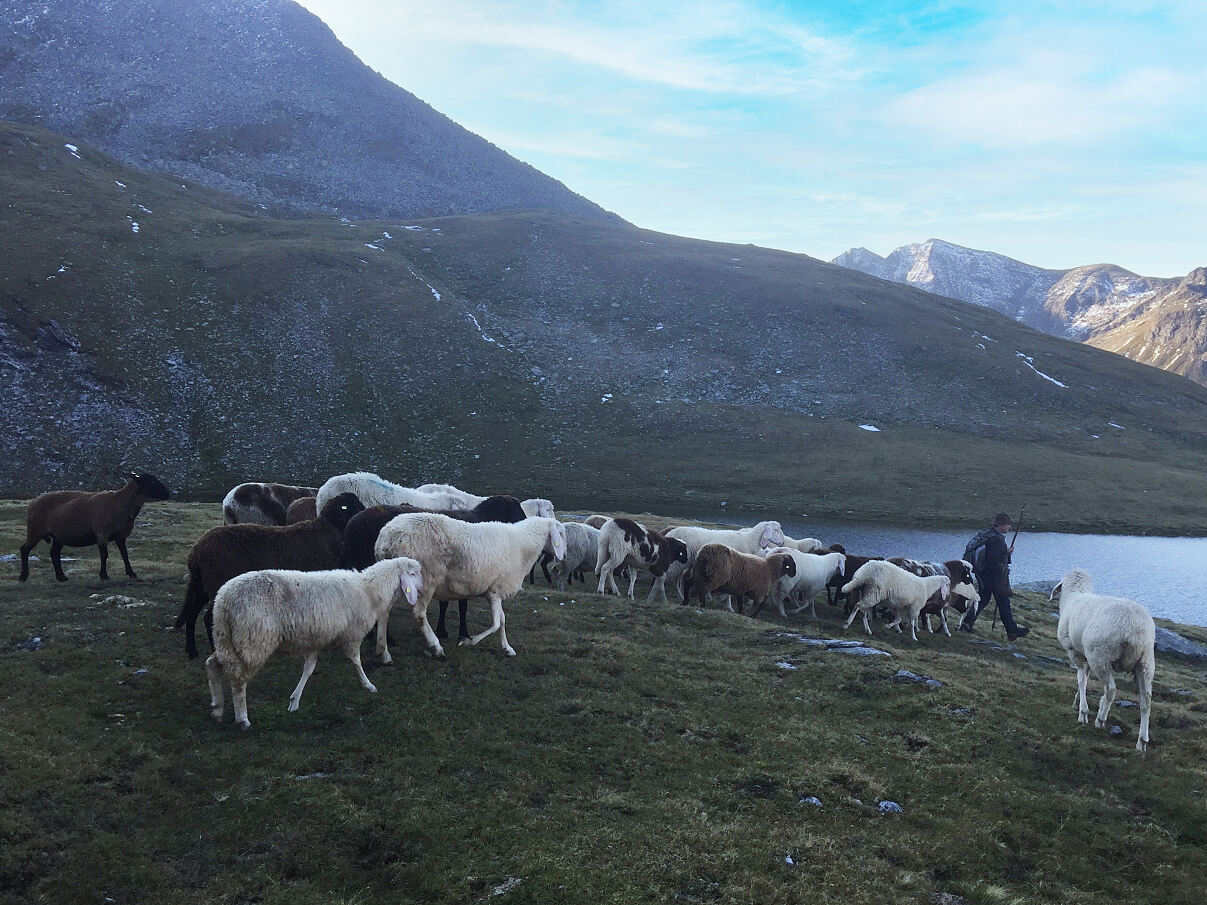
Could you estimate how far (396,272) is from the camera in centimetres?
8912

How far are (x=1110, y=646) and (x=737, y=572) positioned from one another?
30.8ft

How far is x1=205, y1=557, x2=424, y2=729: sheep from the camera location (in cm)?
958

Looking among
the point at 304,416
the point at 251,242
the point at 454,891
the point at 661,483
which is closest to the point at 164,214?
the point at 251,242

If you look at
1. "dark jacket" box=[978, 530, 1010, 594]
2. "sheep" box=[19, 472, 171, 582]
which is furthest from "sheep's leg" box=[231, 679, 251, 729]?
"dark jacket" box=[978, 530, 1010, 594]

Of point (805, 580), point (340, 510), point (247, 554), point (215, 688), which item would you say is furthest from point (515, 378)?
point (215, 688)

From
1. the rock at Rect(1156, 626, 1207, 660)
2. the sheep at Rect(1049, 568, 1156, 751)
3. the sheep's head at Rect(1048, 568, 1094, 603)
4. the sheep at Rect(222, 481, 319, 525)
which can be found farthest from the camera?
the rock at Rect(1156, 626, 1207, 660)

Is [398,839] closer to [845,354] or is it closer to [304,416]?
[304,416]

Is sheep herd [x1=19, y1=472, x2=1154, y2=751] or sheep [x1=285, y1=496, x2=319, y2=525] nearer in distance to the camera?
sheep herd [x1=19, y1=472, x2=1154, y2=751]

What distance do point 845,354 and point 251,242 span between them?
253ft

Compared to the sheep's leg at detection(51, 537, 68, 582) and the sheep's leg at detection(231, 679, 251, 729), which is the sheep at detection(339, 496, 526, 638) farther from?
the sheep's leg at detection(51, 537, 68, 582)

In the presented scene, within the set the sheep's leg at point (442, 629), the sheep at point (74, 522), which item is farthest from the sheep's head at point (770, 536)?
the sheep at point (74, 522)

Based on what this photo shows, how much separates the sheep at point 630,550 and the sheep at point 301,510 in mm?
7992

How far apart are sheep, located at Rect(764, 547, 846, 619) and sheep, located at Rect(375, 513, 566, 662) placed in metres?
10.0

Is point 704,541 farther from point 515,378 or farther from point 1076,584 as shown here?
point 515,378
